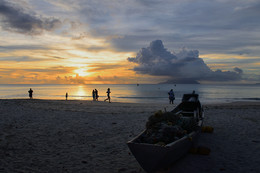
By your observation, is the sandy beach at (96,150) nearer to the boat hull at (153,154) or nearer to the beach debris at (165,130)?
the boat hull at (153,154)

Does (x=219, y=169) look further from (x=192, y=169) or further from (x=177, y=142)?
(x=177, y=142)

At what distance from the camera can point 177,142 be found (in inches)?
207

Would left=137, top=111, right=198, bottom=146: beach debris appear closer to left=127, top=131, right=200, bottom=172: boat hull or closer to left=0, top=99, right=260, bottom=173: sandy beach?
left=127, top=131, right=200, bottom=172: boat hull

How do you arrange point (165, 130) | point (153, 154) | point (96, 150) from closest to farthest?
point (153, 154) → point (165, 130) → point (96, 150)

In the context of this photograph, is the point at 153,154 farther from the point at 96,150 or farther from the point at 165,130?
the point at 96,150

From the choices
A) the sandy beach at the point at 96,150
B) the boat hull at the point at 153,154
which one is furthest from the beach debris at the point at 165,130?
the sandy beach at the point at 96,150

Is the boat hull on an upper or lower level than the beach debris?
lower

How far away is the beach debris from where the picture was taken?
557 cm

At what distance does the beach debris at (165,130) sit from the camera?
5.57 metres

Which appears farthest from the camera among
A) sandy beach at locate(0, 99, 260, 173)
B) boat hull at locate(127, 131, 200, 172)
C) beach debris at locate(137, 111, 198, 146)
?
sandy beach at locate(0, 99, 260, 173)

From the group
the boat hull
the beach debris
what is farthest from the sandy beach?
the beach debris

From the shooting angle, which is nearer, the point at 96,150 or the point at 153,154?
the point at 153,154

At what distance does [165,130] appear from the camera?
5852 millimetres

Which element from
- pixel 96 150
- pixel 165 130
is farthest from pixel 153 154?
pixel 96 150
